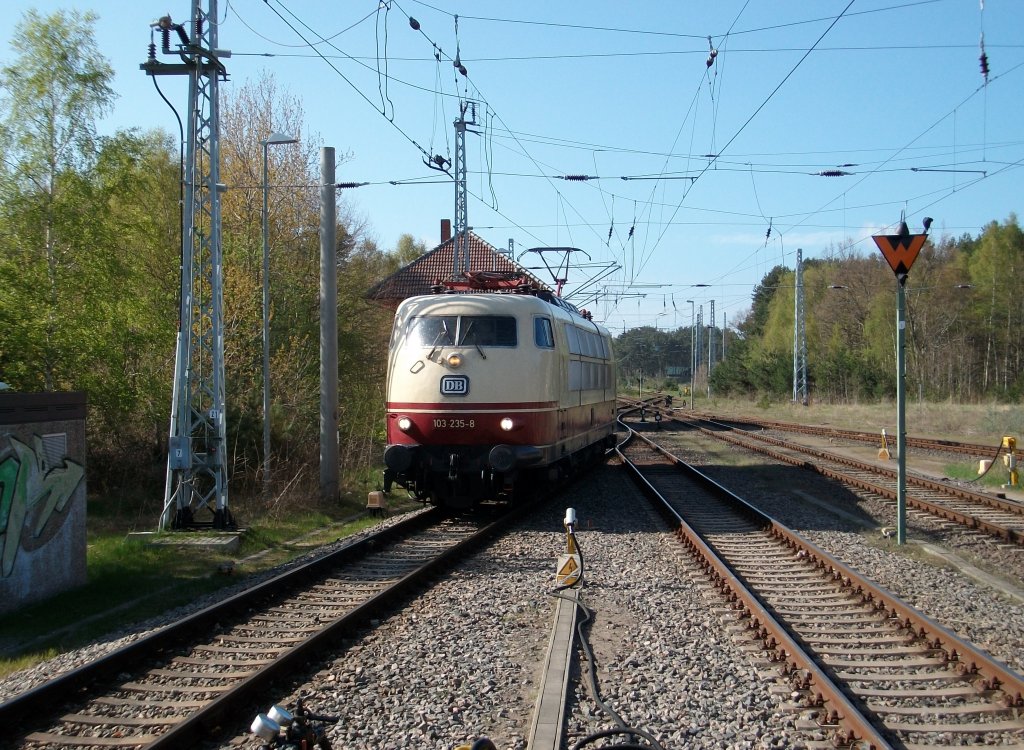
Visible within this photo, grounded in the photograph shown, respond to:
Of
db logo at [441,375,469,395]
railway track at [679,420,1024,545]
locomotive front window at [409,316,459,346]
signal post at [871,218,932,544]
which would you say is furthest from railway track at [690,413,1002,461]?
locomotive front window at [409,316,459,346]

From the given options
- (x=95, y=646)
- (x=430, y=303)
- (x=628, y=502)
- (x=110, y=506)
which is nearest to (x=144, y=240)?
(x=110, y=506)

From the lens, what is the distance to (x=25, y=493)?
8.57 metres

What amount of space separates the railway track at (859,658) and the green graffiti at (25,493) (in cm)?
676

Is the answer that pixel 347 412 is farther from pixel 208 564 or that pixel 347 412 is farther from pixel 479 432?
pixel 208 564

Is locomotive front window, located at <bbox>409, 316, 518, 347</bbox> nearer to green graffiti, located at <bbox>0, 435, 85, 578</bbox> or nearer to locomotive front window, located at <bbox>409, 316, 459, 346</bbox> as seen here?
locomotive front window, located at <bbox>409, 316, 459, 346</bbox>

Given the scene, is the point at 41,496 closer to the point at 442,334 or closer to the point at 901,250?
the point at 442,334

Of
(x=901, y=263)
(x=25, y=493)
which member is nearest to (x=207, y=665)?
(x=25, y=493)

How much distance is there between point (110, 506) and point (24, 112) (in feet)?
24.1

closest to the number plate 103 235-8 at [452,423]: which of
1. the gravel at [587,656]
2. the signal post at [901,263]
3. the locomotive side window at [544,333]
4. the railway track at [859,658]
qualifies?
the locomotive side window at [544,333]

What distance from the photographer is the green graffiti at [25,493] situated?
325 inches

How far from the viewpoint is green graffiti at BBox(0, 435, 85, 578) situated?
27.1 ft

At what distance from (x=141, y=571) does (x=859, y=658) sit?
7865mm

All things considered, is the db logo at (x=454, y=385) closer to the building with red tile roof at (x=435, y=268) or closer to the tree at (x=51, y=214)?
the tree at (x=51, y=214)

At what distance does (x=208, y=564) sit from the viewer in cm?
1065
